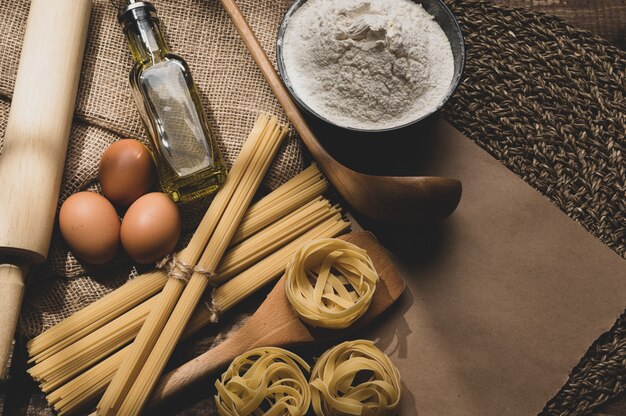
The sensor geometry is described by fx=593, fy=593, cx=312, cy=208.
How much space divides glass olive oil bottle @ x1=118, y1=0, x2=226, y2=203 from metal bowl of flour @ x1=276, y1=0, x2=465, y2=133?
0.18 meters

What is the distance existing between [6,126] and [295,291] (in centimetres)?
61

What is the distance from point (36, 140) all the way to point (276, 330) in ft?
1.78

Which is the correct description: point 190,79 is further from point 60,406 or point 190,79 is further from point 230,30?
point 60,406

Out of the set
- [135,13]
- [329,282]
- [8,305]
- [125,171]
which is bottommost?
[329,282]

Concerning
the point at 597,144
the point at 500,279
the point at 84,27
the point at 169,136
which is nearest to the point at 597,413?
the point at 500,279

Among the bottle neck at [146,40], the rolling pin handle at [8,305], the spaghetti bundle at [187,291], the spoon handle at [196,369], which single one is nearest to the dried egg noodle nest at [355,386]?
the spoon handle at [196,369]

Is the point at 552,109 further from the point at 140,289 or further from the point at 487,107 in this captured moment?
the point at 140,289

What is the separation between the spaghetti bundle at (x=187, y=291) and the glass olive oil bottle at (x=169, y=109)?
0.20 ft

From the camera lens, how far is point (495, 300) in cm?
112

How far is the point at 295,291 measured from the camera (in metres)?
1.07

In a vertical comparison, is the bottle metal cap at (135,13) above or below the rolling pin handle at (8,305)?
above

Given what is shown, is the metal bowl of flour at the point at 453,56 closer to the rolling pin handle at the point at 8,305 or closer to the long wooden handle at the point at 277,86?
the long wooden handle at the point at 277,86

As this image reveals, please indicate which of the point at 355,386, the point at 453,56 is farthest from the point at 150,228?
the point at 453,56

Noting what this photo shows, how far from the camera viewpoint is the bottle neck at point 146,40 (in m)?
1.07
